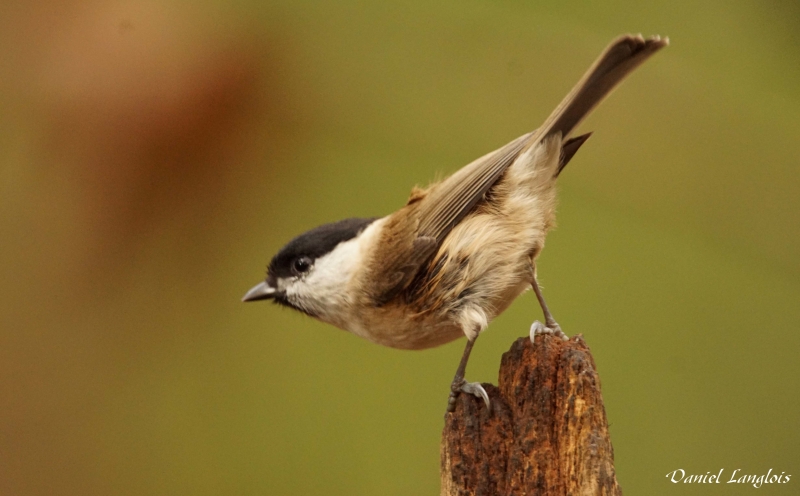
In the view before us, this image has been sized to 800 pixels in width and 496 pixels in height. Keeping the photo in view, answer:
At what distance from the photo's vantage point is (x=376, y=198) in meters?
2.63

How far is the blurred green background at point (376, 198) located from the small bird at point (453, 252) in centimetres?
58

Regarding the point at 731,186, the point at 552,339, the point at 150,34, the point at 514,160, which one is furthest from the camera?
the point at 731,186

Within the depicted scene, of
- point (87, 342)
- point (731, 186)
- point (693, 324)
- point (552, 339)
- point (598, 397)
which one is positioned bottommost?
point (87, 342)

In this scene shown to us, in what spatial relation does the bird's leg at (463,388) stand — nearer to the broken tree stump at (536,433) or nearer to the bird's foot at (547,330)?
the broken tree stump at (536,433)

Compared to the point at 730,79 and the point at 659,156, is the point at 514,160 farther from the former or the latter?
the point at 730,79

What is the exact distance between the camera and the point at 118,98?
2352mm

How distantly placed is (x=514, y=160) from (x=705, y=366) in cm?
126

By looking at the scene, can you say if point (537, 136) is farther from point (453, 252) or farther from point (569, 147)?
point (453, 252)

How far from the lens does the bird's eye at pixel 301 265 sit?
1.78 meters

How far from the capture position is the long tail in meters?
1.61

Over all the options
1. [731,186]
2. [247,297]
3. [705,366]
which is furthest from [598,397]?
[731,186]
